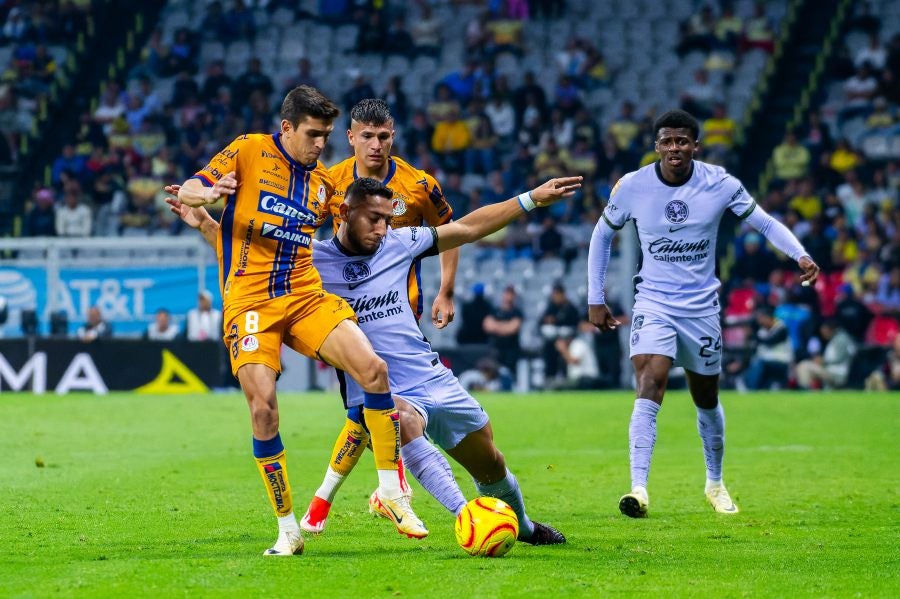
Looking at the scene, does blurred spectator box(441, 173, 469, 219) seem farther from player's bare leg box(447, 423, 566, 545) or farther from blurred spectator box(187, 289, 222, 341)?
player's bare leg box(447, 423, 566, 545)

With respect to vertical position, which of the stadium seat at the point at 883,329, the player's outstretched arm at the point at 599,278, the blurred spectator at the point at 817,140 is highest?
the blurred spectator at the point at 817,140

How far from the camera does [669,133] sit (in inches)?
365

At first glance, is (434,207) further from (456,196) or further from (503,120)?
(503,120)

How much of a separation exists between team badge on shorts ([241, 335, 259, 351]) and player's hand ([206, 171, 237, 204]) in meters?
0.73

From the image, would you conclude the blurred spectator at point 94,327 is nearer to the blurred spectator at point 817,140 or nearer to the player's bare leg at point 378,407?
the blurred spectator at point 817,140

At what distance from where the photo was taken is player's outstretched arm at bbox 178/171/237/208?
7.23 meters

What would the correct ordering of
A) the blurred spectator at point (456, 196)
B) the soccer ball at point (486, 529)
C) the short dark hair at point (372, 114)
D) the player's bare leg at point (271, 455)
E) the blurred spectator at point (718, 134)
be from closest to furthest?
the soccer ball at point (486, 529), the player's bare leg at point (271, 455), the short dark hair at point (372, 114), the blurred spectator at point (456, 196), the blurred spectator at point (718, 134)

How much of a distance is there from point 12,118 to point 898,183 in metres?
17.4

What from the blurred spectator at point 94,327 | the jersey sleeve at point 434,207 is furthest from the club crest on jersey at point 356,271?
the blurred spectator at point 94,327

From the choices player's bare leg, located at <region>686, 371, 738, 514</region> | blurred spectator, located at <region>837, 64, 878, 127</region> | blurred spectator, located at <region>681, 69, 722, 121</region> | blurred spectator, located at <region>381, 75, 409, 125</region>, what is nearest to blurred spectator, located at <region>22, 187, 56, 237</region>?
blurred spectator, located at <region>381, 75, 409, 125</region>

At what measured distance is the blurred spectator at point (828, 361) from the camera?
829 inches

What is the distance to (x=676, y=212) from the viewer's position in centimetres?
937

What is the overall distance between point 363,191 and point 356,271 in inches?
23.0

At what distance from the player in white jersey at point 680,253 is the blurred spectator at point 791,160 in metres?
15.9
